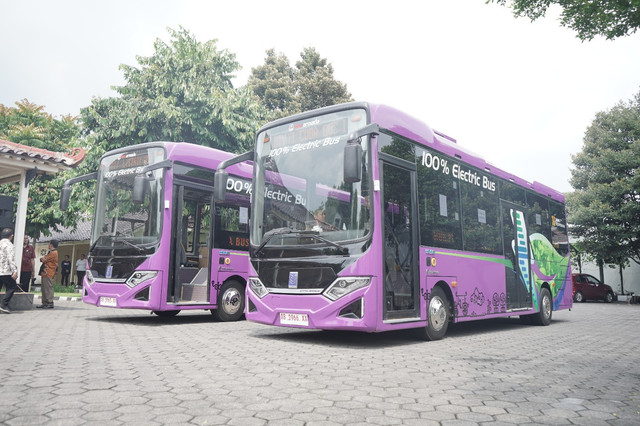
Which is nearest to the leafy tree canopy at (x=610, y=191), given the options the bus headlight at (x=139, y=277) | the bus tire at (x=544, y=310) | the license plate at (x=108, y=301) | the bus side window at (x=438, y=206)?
the bus tire at (x=544, y=310)

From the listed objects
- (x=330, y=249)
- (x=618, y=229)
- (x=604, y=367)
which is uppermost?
(x=618, y=229)

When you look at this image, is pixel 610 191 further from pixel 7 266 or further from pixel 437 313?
pixel 7 266

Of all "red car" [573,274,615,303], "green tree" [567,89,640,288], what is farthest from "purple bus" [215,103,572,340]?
"red car" [573,274,615,303]

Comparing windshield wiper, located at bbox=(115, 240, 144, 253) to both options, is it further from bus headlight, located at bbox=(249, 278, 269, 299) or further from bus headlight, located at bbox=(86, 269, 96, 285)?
bus headlight, located at bbox=(249, 278, 269, 299)

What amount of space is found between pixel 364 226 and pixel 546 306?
7.70 metres

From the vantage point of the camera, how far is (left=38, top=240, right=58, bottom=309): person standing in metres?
13.3

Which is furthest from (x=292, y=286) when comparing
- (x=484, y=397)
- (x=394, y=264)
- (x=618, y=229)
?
(x=618, y=229)

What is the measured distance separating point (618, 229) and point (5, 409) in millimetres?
30434

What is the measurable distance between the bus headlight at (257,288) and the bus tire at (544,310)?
7.60m

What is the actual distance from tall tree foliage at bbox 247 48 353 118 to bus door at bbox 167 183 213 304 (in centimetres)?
2429

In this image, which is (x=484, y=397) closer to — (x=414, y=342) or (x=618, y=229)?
(x=414, y=342)

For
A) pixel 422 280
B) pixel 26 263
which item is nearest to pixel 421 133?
pixel 422 280

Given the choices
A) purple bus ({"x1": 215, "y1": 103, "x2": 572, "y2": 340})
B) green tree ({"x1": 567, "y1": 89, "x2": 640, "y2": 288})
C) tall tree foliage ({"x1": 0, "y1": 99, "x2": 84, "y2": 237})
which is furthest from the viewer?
green tree ({"x1": 567, "y1": 89, "x2": 640, "y2": 288})

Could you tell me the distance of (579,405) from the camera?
14.0 ft
